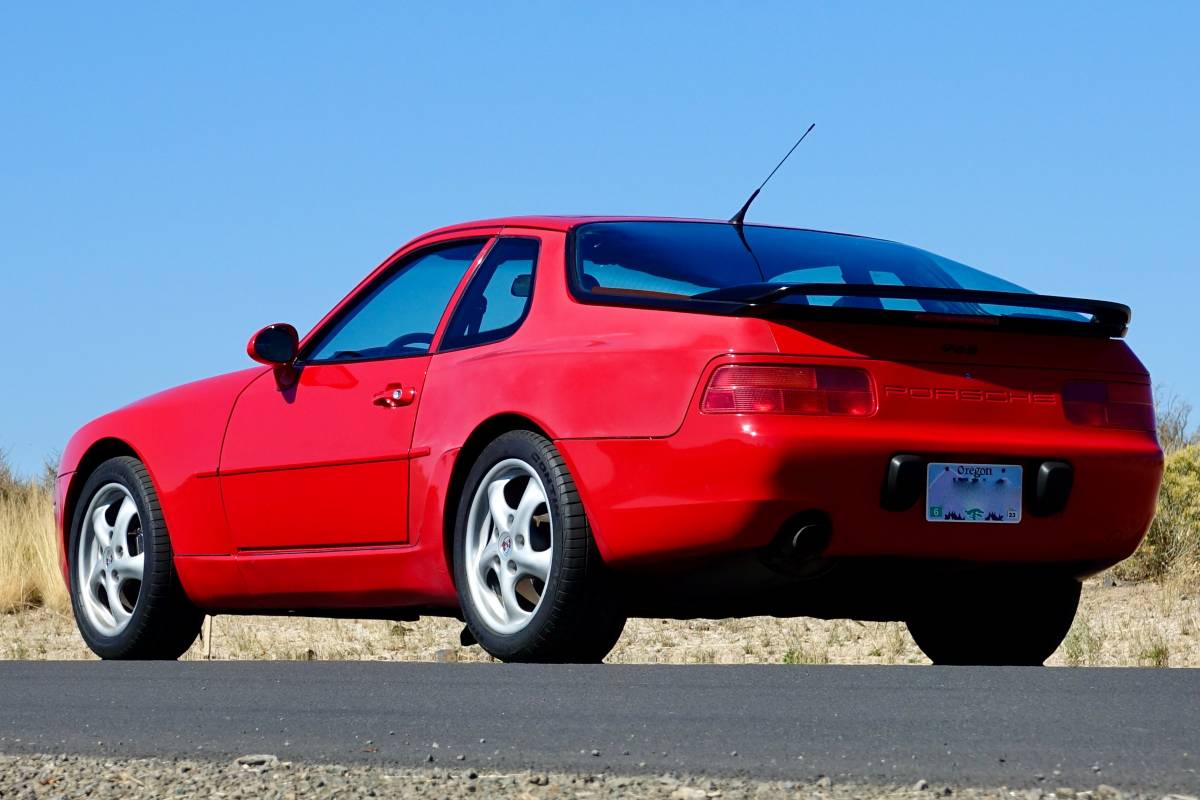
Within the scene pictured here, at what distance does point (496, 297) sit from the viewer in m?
7.28

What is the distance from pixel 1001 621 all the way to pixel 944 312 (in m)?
1.52

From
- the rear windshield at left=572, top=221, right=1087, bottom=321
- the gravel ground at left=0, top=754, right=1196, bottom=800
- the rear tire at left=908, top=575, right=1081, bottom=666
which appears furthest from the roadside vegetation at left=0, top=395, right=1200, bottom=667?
the gravel ground at left=0, top=754, right=1196, bottom=800

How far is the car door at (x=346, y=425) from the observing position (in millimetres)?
7375

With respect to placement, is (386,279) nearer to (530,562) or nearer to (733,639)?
(530,562)

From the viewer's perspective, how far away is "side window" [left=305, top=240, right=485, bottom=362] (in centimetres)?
758

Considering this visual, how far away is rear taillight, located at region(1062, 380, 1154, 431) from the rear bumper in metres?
0.06

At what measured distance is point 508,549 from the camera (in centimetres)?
677

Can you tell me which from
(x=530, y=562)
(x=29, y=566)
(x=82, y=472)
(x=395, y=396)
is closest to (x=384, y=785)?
(x=530, y=562)

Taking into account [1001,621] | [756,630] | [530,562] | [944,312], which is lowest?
[756,630]

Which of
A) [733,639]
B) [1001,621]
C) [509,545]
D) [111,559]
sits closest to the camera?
[509,545]

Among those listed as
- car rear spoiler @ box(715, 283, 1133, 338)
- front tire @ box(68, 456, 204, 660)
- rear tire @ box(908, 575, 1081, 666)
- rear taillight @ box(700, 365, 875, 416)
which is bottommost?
rear tire @ box(908, 575, 1081, 666)

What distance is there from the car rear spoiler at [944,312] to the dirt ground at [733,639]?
4124 millimetres

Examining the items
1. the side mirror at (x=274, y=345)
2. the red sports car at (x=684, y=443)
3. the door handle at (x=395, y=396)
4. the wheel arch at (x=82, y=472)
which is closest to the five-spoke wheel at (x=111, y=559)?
the wheel arch at (x=82, y=472)

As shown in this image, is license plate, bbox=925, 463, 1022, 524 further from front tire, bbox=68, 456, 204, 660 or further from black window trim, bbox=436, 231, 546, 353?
front tire, bbox=68, 456, 204, 660
